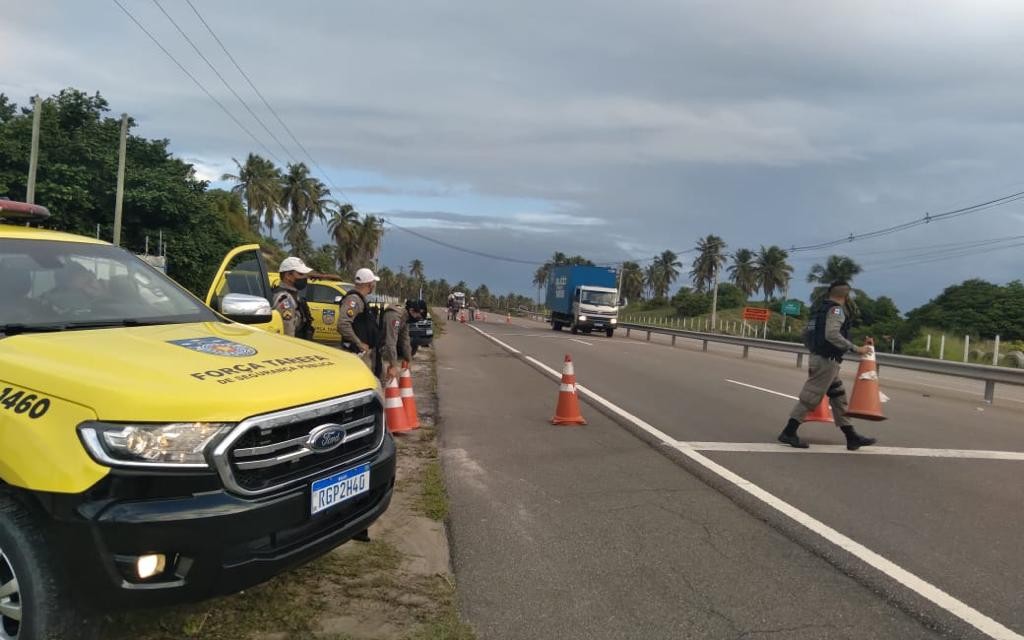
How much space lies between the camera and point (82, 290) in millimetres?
4012

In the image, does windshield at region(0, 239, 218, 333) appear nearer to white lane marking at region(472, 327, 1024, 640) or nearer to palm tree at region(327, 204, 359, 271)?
white lane marking at region(472, 327, 1024, 640)

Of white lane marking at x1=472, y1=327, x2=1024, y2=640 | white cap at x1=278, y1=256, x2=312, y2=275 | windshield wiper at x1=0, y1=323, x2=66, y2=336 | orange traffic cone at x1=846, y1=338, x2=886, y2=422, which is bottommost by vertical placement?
white lane marking at x1=472, y1=327, x2=1024, y2=640

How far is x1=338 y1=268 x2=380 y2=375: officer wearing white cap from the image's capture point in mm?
7547

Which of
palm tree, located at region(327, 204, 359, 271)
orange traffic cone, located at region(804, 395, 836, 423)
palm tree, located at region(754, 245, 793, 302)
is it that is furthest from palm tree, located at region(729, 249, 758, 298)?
orange traffic cone, located at region(804, 395, 836, 423)

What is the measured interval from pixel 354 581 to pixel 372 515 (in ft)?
1.92

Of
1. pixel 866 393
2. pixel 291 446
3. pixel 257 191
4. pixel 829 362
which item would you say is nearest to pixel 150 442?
pixel 291 446

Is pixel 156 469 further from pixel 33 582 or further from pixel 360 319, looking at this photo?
pixel 360 319

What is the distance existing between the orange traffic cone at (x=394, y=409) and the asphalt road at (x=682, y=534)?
0.54m

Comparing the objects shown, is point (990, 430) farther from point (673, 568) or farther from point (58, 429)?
point (58, 429)

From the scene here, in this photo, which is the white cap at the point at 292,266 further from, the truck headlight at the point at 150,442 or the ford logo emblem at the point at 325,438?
the truck headlight at the point at 150,442

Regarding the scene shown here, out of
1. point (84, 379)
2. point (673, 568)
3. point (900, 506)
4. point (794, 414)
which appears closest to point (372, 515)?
point (84, 379)

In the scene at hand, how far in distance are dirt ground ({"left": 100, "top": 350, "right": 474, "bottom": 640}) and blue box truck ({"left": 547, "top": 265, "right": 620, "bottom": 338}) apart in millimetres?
29927

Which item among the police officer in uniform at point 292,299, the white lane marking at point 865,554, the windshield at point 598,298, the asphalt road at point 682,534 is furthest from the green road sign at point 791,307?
the police officer in uniform at point 292,299

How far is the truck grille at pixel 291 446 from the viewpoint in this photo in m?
2.82
